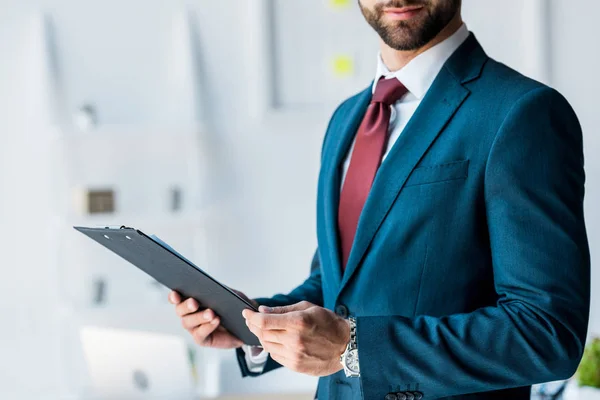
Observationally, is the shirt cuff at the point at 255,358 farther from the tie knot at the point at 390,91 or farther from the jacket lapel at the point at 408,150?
the tie knot at the point at 390,91

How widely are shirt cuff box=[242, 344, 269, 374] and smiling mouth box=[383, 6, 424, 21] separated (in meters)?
0.71

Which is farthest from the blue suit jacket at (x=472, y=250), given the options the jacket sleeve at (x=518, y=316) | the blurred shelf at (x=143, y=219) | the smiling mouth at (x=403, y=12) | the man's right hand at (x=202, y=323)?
the blurred shelf at (x=143, y=219)

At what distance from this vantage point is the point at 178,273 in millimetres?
1355

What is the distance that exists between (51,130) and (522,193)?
254 centimetres

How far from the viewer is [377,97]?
1580 mm

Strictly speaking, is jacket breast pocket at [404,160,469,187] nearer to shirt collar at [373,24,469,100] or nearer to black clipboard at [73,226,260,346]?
shirt collar at [373,24,469,100]

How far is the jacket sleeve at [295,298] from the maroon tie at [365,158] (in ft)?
0.72

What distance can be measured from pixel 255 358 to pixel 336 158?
44 centimetres

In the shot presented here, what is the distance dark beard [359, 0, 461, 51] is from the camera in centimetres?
148

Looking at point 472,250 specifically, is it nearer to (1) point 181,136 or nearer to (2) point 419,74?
(2) point 419,74

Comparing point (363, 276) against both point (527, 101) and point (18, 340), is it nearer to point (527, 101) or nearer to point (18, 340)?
point (527, 101)

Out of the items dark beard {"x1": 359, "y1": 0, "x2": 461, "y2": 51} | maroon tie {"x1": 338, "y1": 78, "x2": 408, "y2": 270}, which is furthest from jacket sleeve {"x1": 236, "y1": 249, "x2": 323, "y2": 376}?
dark beard {"x1": 359, "y1": 0, "x2": 461, "y2": 51}

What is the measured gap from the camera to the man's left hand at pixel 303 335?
116 centimetres

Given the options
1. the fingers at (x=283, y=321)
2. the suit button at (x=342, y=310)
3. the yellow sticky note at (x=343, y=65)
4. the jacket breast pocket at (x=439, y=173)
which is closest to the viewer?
the fingers at (x=283, y=321)
